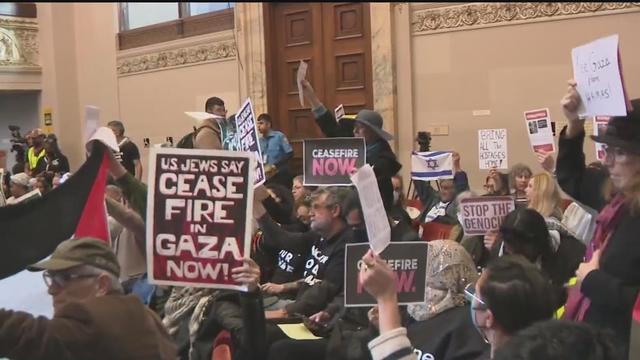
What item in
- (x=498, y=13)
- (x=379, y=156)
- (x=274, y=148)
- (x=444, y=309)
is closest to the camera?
(x=444, y=309)

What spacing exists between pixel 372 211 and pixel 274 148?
→ 782cm

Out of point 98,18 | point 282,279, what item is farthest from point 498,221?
point 98,18

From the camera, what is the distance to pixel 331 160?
5.22 meters

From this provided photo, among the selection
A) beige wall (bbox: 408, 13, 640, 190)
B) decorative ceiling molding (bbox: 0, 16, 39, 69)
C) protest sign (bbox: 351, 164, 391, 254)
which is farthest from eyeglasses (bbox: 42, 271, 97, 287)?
decorative ceiling molding (bbox: 0, 16, 39, 69)

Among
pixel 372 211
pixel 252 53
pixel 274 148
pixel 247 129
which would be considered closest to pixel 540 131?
pixel 247 129

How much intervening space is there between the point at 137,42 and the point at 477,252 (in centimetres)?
1190

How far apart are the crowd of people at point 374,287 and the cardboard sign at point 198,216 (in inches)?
3.8

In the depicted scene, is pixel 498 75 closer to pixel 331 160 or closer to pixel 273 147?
Answer: pixel 273 147

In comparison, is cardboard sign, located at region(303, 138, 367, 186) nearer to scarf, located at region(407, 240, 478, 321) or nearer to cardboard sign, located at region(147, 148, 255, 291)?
scarf, located at region(407, 240, 478, 321)

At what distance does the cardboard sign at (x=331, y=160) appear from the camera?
16.6 ft

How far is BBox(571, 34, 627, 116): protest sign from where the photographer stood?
2.55 metres

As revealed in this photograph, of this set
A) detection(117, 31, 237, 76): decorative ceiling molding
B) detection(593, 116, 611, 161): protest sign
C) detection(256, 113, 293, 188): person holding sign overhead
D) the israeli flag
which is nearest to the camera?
detection(593, 116, 611, 161): protest sign

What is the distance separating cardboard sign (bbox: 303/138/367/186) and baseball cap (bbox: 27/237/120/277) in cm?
273

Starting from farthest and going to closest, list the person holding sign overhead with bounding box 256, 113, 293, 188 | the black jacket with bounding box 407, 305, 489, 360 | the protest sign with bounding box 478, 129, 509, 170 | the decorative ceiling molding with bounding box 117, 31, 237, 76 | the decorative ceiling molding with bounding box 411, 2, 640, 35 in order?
the decorative ceiling molding with bounding box 117, 31, 237, 76
the person holding sign overhead with bounding box 256, 113, 293, 188
the decorative ceiling molding with bounding box 411, 2, 640, 35
the protest sign with bounding box 478, 129, 509, 170
the black jacket with bounding box 407, 305, 489, 360
